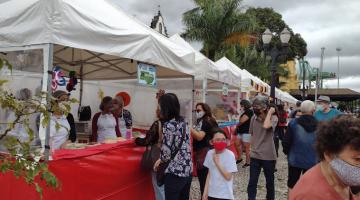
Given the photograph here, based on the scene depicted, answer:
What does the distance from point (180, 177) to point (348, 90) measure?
186 ft

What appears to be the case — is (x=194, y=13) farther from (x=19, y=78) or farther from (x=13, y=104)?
(x=13, y=104)

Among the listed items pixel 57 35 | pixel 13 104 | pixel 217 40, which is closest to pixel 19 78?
pixel 57 35

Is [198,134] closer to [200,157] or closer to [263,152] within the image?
[200,157]

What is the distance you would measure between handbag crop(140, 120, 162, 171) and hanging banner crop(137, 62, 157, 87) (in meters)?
0.97

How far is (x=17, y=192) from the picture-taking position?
153 inches

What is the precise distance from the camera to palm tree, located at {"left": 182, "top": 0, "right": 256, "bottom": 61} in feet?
74.8

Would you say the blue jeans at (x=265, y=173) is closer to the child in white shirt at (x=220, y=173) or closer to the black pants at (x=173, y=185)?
the child in white shirt at (x=220, y=173)

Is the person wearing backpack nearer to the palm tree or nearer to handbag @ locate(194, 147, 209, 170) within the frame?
handbag @ locate(194, 147, 209, 170)

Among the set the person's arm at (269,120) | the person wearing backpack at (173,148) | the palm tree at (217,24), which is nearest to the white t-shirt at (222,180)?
the person wearing backpack at (173,148)

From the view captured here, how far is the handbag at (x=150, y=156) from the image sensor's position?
4669 millimetres

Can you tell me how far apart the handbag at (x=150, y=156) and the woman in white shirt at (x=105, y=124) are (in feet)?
3.62

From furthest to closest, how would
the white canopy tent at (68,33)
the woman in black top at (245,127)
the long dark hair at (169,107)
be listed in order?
the woman in black top at (245,127) → the long dark hair at (169,107) → the white canopy tent at (68,33)

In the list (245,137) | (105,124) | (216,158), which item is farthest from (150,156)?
(245,137)

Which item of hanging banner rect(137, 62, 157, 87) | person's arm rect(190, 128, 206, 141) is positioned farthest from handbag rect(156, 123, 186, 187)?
hanging banner rect(137, 62, 157, 87)
